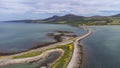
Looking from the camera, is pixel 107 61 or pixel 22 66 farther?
pixel 107 61

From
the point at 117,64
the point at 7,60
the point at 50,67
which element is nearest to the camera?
the point at 50,67

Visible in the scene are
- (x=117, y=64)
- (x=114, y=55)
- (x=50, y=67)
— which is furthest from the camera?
(x=114, y=55)

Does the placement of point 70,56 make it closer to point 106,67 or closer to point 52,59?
point 52,59

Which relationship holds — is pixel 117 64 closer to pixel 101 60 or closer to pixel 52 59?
pixel 101 60

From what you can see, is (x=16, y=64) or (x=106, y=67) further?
(x=16, y=64)

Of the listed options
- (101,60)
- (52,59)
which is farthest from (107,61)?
(52,59)

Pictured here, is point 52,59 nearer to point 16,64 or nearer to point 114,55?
point 16,64

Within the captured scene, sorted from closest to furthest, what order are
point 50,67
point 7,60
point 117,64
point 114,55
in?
point 50,67, point 117,64, point 7,60, point 114,55

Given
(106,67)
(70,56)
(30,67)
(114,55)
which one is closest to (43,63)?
(30,67)
